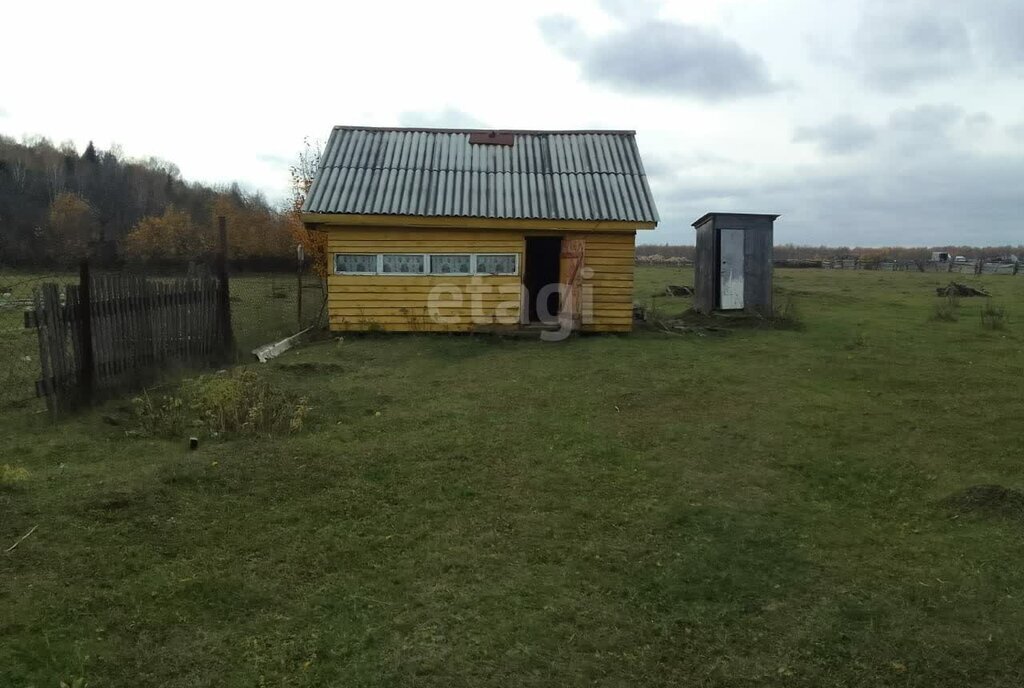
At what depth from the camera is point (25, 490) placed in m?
5.77

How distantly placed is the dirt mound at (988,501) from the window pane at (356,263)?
1133 centimetres

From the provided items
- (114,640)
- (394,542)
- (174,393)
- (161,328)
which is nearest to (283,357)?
(161,328)

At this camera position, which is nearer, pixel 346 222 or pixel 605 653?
pixel 605 653

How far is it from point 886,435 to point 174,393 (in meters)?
8.56

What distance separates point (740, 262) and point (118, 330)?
14.7 metres

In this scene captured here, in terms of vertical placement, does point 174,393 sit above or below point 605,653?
above

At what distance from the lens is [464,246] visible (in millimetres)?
15000

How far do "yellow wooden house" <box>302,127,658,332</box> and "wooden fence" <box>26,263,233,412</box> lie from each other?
10.7 feet

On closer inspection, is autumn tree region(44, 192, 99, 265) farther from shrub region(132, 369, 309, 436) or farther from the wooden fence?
shrub region(132, 369, 309, 436)

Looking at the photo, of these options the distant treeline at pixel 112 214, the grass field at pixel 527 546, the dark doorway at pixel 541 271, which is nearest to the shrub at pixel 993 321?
the grass field at pixel 527 546

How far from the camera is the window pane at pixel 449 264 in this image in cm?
1502

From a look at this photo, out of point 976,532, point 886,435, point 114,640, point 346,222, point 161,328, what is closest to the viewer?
point 114,640

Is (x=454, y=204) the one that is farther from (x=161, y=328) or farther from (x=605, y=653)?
(x=605, y=653)

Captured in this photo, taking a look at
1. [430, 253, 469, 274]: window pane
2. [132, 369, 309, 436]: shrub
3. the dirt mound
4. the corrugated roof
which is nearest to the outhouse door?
the corrugated roof
